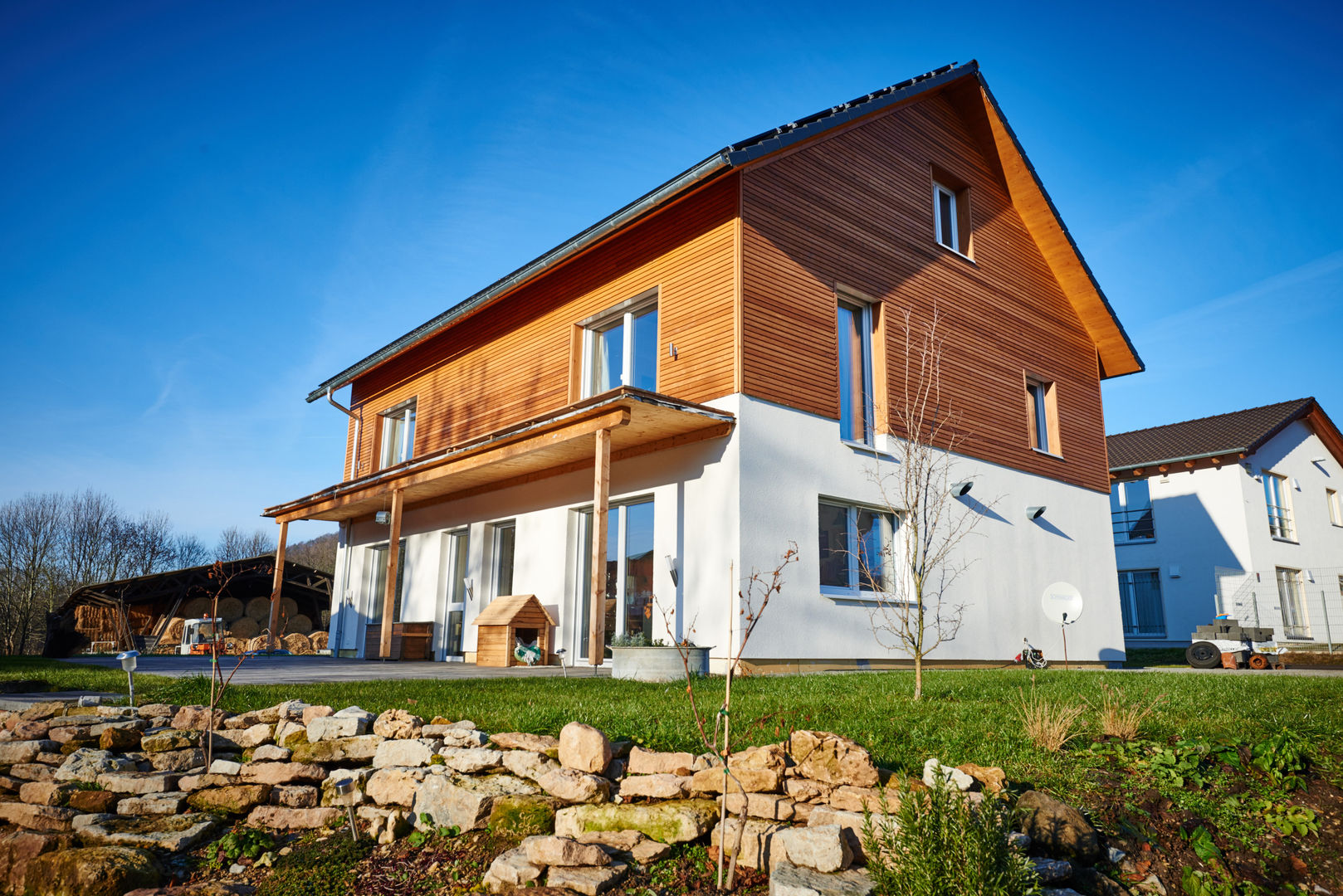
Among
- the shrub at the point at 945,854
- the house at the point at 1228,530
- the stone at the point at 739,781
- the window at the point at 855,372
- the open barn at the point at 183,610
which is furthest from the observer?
the house at the point at 1228,530

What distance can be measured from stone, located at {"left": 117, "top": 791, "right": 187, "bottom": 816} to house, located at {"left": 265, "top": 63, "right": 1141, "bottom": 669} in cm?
432

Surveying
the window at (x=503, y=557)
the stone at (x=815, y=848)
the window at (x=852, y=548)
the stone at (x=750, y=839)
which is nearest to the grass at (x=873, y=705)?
the stone at (x=750, y=839)

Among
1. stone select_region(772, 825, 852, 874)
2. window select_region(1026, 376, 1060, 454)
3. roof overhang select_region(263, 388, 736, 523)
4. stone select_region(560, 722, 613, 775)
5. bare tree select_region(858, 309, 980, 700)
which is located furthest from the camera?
window select_region(1026, 376, 1060, 454)

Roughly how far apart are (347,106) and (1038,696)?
42.4 ft

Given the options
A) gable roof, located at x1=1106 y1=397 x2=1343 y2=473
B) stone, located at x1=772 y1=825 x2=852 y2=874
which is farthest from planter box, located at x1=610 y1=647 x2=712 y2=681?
gable roof, located at x1=1106 y1=397 x2=1343 y2=473

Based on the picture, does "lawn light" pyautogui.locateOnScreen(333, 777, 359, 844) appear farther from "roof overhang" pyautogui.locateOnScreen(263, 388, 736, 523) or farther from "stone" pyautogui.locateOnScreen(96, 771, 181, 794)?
"roof overhang" pyautogui.locateOnScreen(263, 388, 736, 523)

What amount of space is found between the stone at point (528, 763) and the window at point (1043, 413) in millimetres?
12688

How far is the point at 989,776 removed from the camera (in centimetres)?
412

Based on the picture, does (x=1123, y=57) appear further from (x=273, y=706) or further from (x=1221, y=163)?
(x=273, y=706)

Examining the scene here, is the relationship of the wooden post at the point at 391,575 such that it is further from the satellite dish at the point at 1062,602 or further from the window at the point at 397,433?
the satellite dish at the point at 1062,602

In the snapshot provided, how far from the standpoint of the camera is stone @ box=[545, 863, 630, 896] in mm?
3676

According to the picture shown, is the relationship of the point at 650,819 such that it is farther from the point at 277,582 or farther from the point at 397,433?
the point at 397,433

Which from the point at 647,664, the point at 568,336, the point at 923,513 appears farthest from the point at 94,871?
the point at 923,513

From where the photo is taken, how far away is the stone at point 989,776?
4074mm
